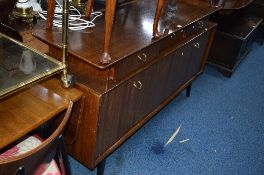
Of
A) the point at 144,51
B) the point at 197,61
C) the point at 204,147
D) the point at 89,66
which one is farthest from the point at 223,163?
the point at 89,66

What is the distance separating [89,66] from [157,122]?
0.87 meters

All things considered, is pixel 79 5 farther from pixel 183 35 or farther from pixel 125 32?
pixel 183 35

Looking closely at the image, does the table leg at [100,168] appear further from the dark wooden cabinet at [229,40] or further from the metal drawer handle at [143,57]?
the dark wooden cabinet at [229,40]

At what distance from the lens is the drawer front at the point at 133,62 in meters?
1.20

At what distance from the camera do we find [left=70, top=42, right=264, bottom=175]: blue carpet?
5.41 feet

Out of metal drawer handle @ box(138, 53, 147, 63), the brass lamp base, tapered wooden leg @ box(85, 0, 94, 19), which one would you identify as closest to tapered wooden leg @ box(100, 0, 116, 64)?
metal drawer handle @ box(138, 53, 147, 63)

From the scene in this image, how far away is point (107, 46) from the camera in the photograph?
1.10 metres

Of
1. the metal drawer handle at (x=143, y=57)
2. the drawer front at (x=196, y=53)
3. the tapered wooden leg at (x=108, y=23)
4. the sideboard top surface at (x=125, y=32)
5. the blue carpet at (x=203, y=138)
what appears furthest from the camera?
the drawer front at (x=196, y=53)

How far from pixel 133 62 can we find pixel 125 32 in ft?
0.51

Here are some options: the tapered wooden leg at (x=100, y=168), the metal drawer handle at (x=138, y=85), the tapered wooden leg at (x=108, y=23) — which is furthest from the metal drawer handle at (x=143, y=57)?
the tapered wooden leg at (x=100, y=168)

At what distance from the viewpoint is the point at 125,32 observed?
1.35 metres

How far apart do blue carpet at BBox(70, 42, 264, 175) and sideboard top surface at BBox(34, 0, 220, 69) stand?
0.69m

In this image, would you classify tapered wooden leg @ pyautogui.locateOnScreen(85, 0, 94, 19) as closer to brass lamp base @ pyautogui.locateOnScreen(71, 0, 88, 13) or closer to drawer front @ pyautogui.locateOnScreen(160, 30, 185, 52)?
brass lamp base @ pyautogui.locateOnScreen(71, 0, 88, 13)

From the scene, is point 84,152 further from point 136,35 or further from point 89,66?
point 136,35
